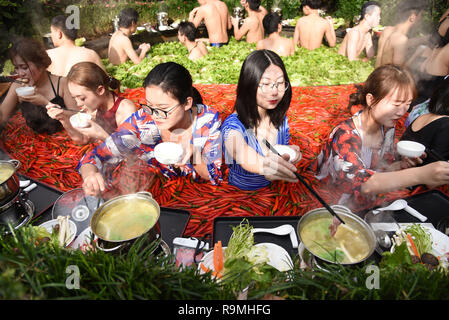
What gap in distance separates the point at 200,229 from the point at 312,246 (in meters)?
1.19

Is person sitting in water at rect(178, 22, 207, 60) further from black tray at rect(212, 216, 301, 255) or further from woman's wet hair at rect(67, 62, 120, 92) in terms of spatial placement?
black tray at rect(212, 216, 301, 255)

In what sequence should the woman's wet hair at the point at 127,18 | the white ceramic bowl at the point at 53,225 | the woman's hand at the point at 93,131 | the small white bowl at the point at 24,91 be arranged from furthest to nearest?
the woman's wet hair at the point at 127,18, the small white bowl at the point at 24,91, the woman's hand at the point at 93,131, the white ceramic bowl at the point at 53,225

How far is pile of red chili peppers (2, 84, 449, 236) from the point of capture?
2.76 m

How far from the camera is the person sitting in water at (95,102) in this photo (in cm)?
321

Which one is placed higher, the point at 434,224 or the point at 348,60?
the point at 348,60

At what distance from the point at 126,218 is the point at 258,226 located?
0.92 m

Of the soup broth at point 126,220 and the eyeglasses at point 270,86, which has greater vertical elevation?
the eyeglasses at point 270,86

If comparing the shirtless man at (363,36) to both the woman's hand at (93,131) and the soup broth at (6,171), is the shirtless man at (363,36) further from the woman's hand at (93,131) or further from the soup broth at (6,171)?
the soup broth at (6,171)

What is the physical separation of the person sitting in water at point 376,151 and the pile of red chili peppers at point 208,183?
202mm

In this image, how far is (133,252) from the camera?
1.21 metres

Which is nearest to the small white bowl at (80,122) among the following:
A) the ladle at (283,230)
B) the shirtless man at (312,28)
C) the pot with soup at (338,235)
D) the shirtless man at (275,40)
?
the ladle at (283,230)
